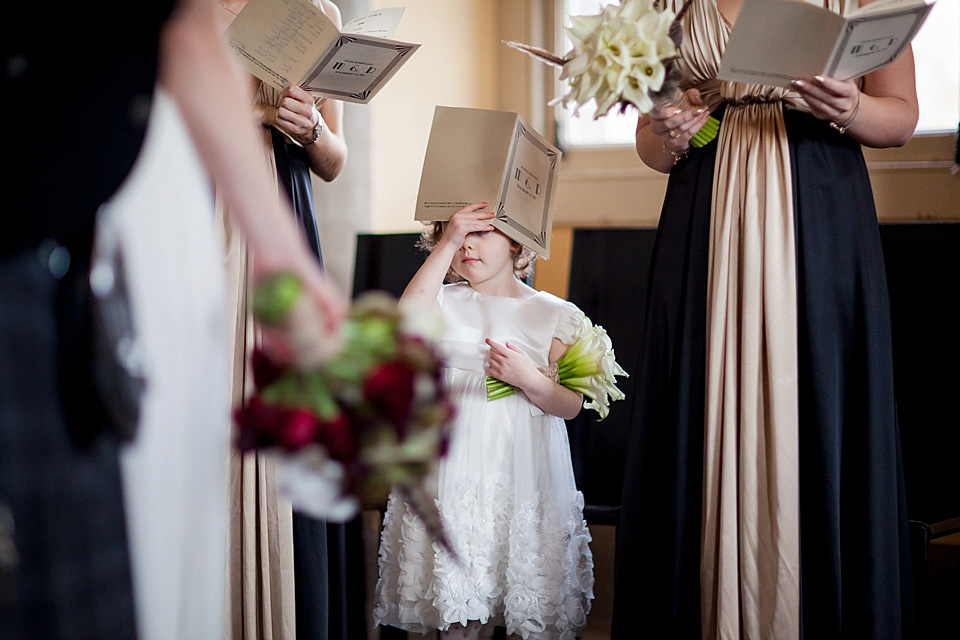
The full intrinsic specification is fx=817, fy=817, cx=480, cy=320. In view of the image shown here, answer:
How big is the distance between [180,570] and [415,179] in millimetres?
1895

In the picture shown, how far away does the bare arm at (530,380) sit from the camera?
5.69 ft

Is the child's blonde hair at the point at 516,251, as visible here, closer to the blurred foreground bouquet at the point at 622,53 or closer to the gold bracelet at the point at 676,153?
the gold bracelet at the point at 676,153

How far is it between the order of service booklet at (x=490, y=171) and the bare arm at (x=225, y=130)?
3.92 feet

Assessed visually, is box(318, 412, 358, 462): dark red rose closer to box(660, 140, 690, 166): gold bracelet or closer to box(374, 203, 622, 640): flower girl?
box(374, 203, 622, 640): flower girl

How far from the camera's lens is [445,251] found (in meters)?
1.81

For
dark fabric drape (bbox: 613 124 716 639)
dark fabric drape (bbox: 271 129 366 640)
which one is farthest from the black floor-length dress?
dark fabric drape (bbox: 271 129 366 640)

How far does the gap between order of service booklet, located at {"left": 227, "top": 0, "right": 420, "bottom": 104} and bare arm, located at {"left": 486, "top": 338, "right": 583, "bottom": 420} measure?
2.04 feet

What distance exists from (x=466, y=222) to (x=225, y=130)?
120cm

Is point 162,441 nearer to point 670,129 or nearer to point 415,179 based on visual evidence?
point 670,129

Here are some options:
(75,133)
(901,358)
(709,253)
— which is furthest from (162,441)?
(901,358)

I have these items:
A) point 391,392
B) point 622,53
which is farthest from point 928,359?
point 391,392

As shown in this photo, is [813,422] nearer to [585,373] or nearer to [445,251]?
[585,373]

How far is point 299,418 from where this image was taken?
529mm

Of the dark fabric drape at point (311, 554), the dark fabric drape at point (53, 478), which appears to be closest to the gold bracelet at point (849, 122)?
the dark fabric drape at point (311, 554)
